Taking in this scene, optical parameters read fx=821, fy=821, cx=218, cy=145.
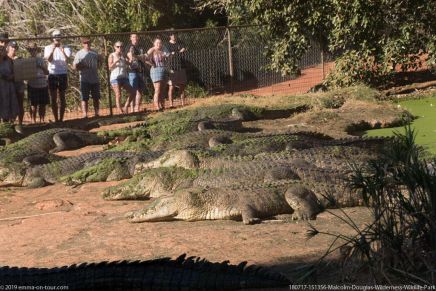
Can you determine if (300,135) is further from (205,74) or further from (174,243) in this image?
(205,74)

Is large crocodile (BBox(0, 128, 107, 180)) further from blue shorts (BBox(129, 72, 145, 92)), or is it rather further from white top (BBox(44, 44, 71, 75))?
blue shorts (BBox(129, 72, 145, 92))

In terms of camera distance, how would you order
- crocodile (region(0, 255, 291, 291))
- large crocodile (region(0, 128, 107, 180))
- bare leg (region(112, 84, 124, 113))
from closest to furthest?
crocodile (region(0, 255, 291, 291)) → large crocodile (region(0, 128, 107, 180)) → bare leg (region(112, 84, 124, 113))

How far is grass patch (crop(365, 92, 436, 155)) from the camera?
1088cm

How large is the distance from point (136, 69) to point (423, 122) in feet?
19.0

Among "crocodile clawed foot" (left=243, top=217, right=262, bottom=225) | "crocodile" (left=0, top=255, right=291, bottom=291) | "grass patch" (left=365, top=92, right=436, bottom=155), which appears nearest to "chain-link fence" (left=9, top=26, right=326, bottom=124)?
"grass patch" (left=365, top=92, right=436, bottom=155)

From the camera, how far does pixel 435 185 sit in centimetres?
480

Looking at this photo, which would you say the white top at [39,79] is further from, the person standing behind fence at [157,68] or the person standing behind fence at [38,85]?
the person standing behind fence at [157,68]

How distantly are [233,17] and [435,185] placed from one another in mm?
15417

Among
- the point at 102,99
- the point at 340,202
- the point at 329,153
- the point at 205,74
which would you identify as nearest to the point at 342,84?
the point at 205,74

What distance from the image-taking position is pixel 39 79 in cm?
1461

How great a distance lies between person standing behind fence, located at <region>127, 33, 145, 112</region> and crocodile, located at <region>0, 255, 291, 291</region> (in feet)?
37.3

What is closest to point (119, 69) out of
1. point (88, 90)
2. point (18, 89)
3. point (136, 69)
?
point (136, 69)

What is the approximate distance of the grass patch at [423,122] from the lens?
10.9 m

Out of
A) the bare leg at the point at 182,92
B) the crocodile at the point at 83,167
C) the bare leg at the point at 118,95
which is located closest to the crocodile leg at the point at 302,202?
the crocodile at the point at 83,167
